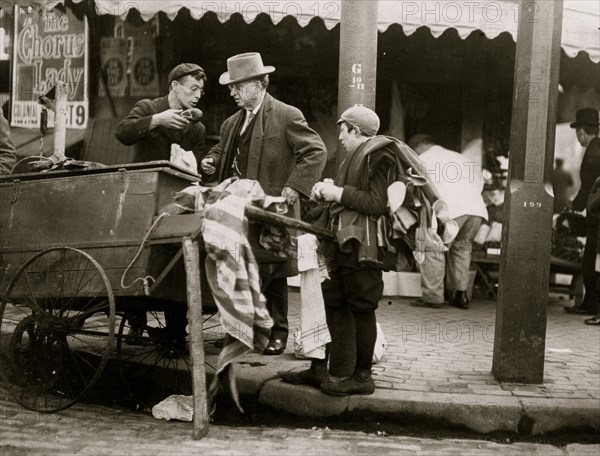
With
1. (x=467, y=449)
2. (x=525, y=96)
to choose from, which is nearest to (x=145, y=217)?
(x=467, y=449)

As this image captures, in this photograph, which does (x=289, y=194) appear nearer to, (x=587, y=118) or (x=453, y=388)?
(x=453, y=388)

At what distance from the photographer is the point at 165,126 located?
572 cm

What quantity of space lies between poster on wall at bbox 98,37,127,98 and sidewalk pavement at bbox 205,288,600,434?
14.1 feet

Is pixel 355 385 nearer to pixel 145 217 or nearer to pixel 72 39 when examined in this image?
pixel 145 217

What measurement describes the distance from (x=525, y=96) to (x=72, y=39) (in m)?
6.30

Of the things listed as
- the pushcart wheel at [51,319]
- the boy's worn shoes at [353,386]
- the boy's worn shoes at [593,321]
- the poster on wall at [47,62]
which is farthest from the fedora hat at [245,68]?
the boy's worn shoes at [593,321]

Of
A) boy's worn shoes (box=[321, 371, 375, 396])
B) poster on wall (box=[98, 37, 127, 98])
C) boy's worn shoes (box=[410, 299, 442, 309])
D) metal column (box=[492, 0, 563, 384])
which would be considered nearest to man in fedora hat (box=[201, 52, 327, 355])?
boy's worn shoes (box=[321, 371, 375, 396])

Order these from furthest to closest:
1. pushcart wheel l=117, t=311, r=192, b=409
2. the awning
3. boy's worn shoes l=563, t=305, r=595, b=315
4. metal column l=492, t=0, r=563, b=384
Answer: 1. boy's worn shoes l=563, t=305, r=595, b=315
2. the awning
3. pushcart wheel l=117, t=311, r=192, b=409
4. metal column l=492, t=0, r=563, b=384

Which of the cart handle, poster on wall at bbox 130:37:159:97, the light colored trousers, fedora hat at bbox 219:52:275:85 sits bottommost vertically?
the light colored trousers

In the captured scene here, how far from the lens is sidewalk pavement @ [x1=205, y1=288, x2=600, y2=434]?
195 inches

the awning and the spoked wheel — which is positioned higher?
the awning

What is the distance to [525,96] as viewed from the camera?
550 cm

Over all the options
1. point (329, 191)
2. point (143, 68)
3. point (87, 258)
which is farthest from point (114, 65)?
point (329, 191)

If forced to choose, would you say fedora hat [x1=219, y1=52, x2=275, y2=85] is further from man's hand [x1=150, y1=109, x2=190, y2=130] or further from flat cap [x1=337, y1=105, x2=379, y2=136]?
flat cap [x1=337, y1=105, x2=379, y2=136]
